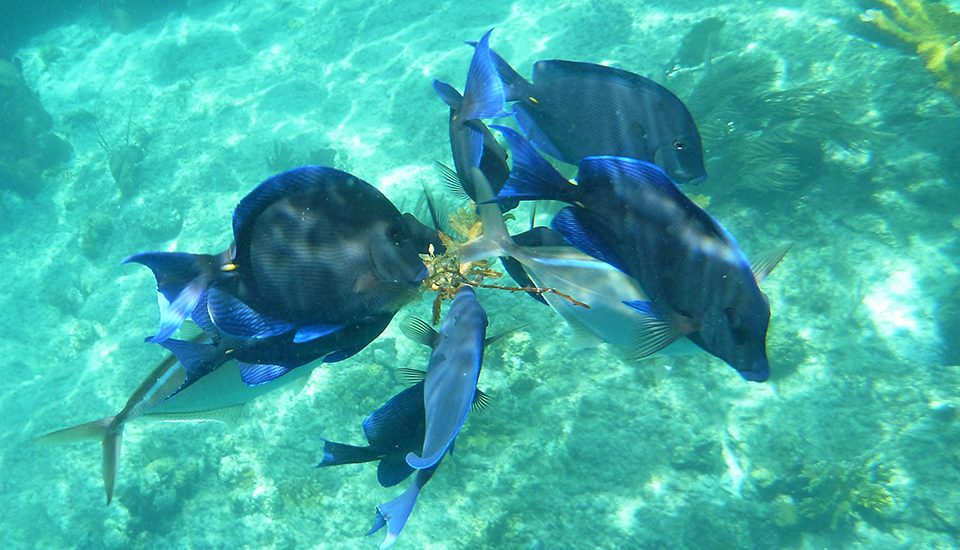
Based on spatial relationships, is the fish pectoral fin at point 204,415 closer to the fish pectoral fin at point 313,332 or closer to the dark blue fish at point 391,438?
the dark blue fish at point 391,438

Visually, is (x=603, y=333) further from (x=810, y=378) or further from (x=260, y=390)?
(x=810, y=378)

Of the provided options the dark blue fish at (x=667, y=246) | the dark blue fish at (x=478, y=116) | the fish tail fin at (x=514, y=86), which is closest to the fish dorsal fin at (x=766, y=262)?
the dark blue fish at (x=667, y=246)

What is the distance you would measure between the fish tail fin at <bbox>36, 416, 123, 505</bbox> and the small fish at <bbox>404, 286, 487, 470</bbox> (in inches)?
82.4

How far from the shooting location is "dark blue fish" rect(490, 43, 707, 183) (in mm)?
2254

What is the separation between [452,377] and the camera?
1.85m

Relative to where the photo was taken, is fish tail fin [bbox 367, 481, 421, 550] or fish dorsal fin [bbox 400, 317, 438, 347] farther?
fish dorsal fin [bbox 400, 317, 438, 347]

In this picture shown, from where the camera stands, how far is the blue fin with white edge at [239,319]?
4.98 feet

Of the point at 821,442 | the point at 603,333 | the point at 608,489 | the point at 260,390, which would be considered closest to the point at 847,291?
the point at 821,442

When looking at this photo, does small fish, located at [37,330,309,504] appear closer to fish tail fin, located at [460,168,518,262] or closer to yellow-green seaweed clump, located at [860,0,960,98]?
fish tail fin, located at [460,168,518,262]

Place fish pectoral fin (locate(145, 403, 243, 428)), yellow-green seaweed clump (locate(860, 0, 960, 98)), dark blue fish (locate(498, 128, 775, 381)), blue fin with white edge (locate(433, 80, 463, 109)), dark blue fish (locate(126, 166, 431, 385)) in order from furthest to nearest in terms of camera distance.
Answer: yellow-green seaweed clump (locate(860, 0, 960, 98)), fish pectoral fin (locate(145, 403, 243, 428)), blue fin with white edge (locate(433, 80, 463, 109)), dark blue fish (locate(126, 166, 431, 385)), dark blue fish (locate(498, 128, 775, 381))

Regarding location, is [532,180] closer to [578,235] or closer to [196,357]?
[578,235]

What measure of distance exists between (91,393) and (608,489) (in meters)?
7.58

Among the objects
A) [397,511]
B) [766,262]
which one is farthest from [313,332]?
[766,262]

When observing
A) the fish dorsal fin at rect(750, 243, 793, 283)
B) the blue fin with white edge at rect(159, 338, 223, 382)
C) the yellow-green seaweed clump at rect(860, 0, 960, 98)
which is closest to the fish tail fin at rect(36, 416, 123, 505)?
A: the blue fin with white edge at rect(159, 338, 223, 382)
